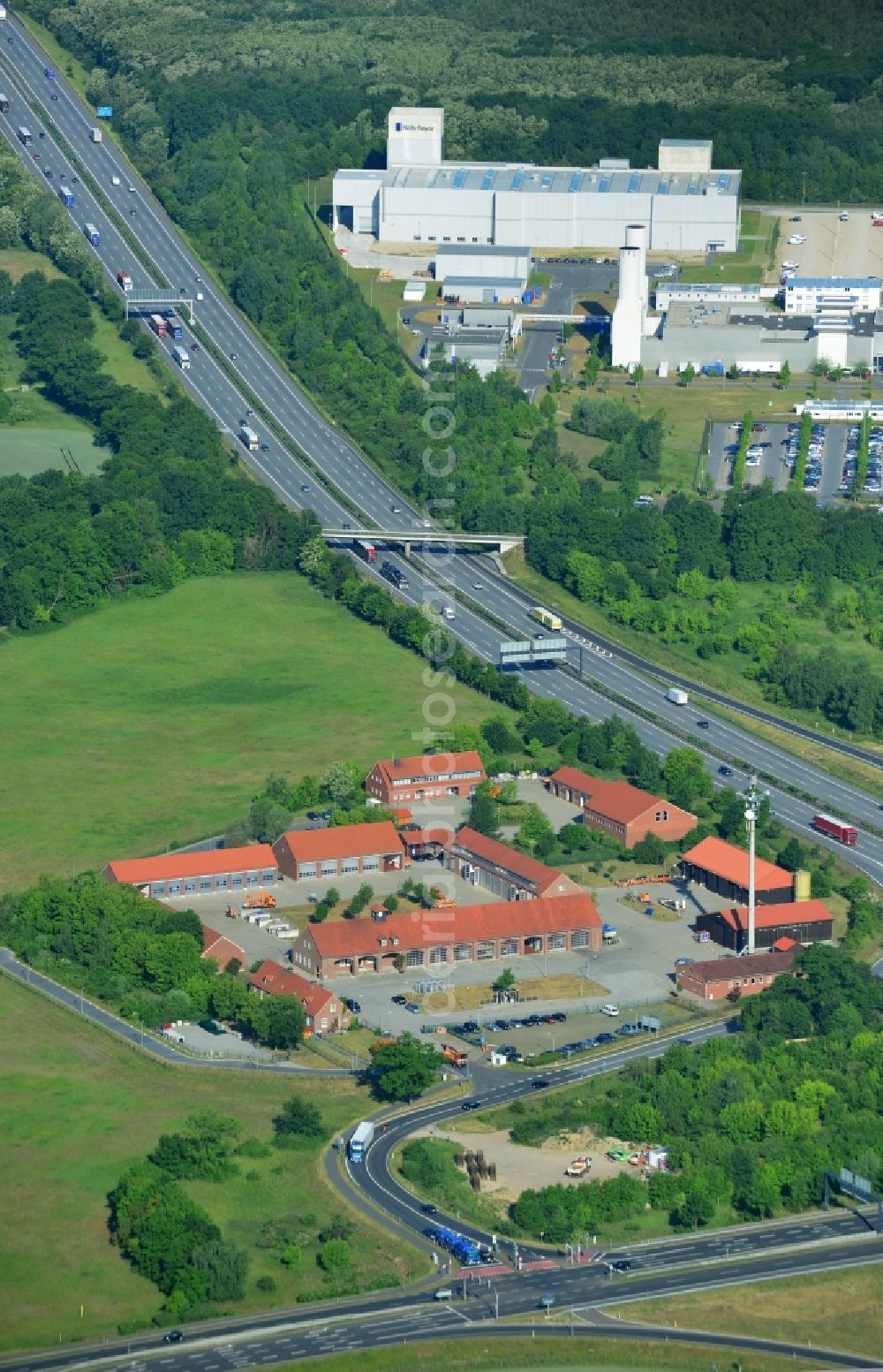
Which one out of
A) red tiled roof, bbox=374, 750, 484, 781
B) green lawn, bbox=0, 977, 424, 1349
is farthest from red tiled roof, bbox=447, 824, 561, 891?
green lawn, bbox=0, 977, 424, 1349

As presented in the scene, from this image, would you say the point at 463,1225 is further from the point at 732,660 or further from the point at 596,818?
the point at 732,660

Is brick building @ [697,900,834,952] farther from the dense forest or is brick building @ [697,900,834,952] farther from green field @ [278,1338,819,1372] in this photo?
Answer: green field @ [278,1338,819,1372]

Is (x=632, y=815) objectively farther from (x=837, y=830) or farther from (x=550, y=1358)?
(x=550, y=1358)

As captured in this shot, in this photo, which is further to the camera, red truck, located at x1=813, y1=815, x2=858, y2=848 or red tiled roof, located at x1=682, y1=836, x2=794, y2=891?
red truck, located at x1=813, y1=815, x2=858, y2=848

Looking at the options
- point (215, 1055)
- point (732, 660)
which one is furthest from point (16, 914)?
point (732, 660)

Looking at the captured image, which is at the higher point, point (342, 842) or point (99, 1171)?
point (342, 842)

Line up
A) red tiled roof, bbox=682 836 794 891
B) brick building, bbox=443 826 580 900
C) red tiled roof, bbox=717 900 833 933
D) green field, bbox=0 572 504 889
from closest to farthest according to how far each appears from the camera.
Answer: red tiled roof, bbox=717 900 833 933 < brick building, bbox=443 826 580 900 < red tiled roof, bbox=682 836 794 891 < green field, bbox=0 572 504 889

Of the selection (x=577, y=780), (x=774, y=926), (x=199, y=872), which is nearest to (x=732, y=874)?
(x=774, y=926)
